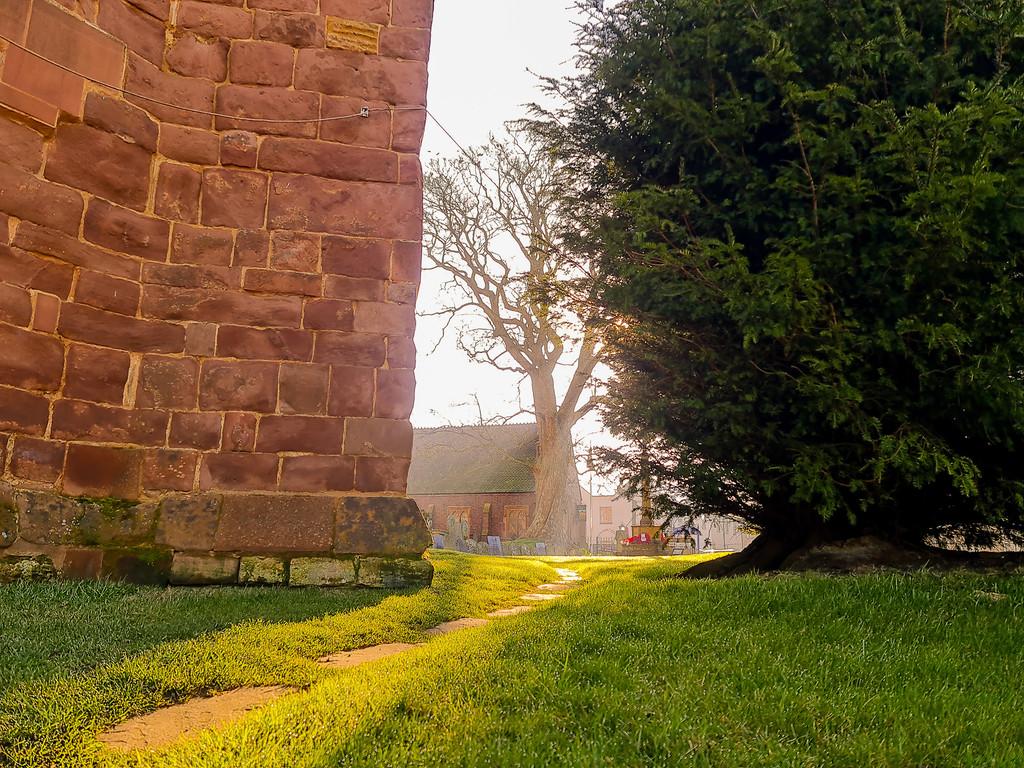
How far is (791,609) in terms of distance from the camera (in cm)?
462

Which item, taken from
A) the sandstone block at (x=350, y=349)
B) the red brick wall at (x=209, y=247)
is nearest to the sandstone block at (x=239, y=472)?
the red brick wall at (x=209, y=247)

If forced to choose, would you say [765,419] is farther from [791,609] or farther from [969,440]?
[791,609]

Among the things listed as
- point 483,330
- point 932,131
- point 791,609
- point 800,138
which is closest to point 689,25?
point 800,138

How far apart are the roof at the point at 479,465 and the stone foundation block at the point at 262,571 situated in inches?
1019

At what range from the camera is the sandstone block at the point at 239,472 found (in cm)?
561

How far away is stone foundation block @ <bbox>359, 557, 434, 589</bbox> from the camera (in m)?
5.63

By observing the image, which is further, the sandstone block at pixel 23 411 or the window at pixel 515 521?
the window at pixel 515 521

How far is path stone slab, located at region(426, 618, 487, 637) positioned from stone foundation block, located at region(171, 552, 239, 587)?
1.79 metres

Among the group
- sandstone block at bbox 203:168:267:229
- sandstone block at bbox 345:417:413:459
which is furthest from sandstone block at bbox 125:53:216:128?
sandstone block at bbox 345:417:413:459

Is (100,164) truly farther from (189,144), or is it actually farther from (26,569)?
(26,569)

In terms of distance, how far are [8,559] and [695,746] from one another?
4877 millimetres

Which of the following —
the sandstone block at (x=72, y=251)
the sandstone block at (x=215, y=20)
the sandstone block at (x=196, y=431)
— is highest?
the sandstone block at (x=215, y=20)

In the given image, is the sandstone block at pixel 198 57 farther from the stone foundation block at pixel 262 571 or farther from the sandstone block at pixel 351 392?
the stone foundation block at pixel 262 571

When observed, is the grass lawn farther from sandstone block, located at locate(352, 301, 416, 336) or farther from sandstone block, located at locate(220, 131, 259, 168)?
sandstone block, located at locate(220, 131, 259, 168)
